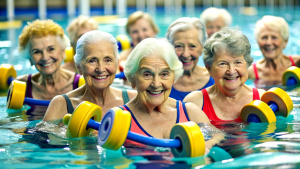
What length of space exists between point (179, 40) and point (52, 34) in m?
1.58

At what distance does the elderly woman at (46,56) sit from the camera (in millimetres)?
6227

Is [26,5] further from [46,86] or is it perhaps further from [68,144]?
[68,144]

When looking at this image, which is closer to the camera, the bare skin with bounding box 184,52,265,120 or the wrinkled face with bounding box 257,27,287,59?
the bare skin with bounding box 184,52,265,120

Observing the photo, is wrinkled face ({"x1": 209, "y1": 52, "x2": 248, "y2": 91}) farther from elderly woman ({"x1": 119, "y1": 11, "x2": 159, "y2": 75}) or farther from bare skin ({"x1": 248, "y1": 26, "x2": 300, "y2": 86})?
elderly woman ({"x1": 119, "y1": 11, "x2": 159, "y2": 75})

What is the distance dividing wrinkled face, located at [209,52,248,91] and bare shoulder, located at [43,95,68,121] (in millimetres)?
1511

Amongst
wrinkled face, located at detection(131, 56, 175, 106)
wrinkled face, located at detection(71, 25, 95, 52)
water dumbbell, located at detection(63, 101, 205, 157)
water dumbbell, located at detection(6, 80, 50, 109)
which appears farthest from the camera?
wrinkled face, located at detection(71, 25, 95, 52)

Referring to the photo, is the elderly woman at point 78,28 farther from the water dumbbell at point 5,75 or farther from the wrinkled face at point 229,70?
the wrinkled face at point 229,70

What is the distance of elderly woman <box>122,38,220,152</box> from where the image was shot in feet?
13.6

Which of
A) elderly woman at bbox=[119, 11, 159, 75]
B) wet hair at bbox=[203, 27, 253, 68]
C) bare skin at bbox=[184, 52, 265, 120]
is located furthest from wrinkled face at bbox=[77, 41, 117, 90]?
elderly woman at bbox=[119, 11, 159, 75]

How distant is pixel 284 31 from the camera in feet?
24.8

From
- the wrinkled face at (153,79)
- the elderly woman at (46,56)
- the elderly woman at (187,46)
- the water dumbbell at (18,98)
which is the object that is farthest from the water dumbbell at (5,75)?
the wrinkled face at (153,79)

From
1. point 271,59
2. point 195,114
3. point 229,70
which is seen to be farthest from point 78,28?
point 195,114

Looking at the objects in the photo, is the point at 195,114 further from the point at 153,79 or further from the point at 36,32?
the point at 36,32

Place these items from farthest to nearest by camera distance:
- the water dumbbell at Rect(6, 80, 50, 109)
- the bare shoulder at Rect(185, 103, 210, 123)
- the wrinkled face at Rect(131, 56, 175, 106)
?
the water dumbbell at Rect(6, 80, 50, 109), the bare shoulder at Rect(185, 103, 210, 123), the wrinkled face at Rect(131, 56, 175, 106)
